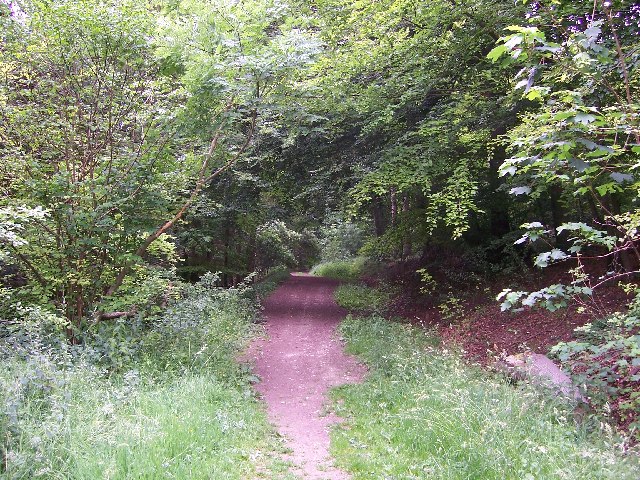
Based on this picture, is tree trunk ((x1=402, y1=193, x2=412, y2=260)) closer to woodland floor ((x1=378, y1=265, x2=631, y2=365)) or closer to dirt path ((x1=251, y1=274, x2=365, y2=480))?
woodland floor ((x1=378, y1=265, x2=631, y2=365))

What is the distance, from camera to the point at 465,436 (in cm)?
455

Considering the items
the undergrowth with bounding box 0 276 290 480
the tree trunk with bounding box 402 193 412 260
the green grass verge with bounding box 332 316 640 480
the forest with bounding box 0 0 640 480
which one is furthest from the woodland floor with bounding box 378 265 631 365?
the undergrowth with bounding box 0 276 290 480

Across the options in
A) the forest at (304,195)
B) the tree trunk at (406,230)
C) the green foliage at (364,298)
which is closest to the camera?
the forest at (304,195)

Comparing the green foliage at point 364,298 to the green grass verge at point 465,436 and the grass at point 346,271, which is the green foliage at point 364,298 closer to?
the grass at point 346,271

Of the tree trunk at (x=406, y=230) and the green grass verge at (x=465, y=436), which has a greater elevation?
the tree trunk at (x=406, y=230)

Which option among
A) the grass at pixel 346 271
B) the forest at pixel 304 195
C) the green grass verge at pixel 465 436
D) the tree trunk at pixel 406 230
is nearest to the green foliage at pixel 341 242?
the grass at pixel 346 271

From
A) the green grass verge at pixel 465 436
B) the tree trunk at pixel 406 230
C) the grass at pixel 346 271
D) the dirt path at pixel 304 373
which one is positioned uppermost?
the tree trunk at pixel 406 230

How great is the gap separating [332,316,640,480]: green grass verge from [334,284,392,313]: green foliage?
7.53 metres

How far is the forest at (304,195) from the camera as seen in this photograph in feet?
13.0

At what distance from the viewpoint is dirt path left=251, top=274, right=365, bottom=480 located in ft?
17.6

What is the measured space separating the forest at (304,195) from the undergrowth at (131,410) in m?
0.03

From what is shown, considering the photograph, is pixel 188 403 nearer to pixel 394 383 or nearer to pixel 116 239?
pixel 394 383

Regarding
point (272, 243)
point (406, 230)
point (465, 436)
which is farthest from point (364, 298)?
point (465, 436)

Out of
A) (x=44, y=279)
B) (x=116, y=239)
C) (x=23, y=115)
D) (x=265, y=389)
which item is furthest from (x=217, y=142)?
(x=265, y=389)
